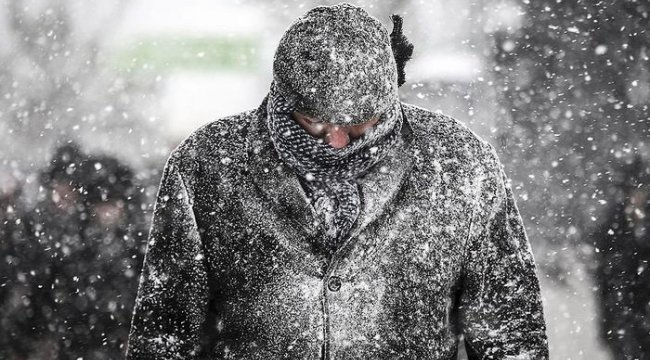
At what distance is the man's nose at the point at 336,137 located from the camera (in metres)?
1.82

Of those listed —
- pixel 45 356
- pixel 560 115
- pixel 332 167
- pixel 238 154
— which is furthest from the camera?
pixel 45 356

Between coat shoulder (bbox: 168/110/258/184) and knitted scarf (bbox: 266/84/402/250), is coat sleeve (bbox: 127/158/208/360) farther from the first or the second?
knitted scarf (bbox: 266/84/402/250)

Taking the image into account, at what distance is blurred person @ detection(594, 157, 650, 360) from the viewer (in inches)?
213

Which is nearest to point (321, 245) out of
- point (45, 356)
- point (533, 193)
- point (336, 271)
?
point (336, 271)

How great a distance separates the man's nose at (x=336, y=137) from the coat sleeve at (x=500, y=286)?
1.46 feet

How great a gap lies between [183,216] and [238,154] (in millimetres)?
225

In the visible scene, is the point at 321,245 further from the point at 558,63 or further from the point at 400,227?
the point at 558,63

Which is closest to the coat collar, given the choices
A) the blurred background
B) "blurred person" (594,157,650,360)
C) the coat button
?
the coat button

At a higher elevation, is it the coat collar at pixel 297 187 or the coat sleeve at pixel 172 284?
the coat collar at pixel 297 187

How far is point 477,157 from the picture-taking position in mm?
2049

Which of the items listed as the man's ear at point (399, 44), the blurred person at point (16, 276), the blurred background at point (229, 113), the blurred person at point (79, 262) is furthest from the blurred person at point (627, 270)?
the blurred person at point (16, 276)

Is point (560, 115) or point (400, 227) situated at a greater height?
point (560, 115)

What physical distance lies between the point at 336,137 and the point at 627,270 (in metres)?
4.38

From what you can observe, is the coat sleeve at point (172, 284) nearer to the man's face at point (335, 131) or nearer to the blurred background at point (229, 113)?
the man's face at point (335, 131)
